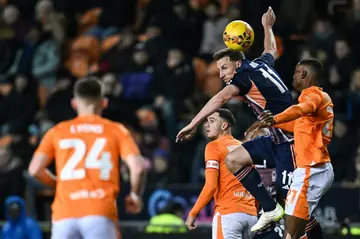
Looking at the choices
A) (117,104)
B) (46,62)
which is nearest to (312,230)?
(117,104)

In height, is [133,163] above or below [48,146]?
below

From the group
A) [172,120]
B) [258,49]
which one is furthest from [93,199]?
[172,120]

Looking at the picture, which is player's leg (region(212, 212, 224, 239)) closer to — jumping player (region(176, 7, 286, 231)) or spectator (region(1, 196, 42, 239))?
jumping player (region(176, 7, 286, 231))

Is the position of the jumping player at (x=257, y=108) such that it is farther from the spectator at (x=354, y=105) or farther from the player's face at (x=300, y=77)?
the spectator at (x=354, y=105)

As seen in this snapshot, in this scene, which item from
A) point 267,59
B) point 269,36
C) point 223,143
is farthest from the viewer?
point 269,36

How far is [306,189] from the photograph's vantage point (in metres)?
10.2

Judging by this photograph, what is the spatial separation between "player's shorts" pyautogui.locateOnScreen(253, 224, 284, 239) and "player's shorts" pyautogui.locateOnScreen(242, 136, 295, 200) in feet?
1.21

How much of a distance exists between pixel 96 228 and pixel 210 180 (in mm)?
2409

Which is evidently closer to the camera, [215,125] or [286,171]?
[286,171]

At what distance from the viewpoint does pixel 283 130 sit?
1079cm

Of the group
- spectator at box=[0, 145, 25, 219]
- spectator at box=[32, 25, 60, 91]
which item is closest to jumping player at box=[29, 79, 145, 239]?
spectator at box=[0, 145, 25, 219]

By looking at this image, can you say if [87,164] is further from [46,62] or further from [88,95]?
[46,62]

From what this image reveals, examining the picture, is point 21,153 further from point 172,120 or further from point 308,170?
point 308,170

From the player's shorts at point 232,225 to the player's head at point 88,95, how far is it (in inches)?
99.0
